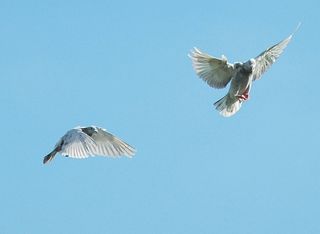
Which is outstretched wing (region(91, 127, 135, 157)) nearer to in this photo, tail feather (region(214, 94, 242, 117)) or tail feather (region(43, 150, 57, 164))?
tail feather (region(43, 150, 57, 164))

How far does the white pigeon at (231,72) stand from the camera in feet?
117

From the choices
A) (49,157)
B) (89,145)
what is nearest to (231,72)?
(89,145)

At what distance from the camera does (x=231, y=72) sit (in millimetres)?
36062

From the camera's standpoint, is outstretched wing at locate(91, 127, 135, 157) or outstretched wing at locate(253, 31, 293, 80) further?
outstretched wing at locate(253, 31, 293, 80)

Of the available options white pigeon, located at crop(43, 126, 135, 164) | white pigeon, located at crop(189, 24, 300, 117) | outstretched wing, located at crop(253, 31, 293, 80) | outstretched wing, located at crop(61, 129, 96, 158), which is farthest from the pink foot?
outstretched wing, located at crop(61, 129, 96, 158)

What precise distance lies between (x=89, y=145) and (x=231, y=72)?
826 cm

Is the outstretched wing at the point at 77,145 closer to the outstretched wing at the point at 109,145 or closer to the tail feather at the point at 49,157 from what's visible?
the tail feather at the point at 49,157

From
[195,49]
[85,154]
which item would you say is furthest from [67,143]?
[195,49]

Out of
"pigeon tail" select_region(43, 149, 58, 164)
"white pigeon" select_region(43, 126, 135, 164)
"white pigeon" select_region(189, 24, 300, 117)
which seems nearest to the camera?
"white pigeon" select_region(43, 126, 135, 164)

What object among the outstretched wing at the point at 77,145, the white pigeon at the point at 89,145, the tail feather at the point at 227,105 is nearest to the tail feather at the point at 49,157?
the white pigeon at the point at 89,145

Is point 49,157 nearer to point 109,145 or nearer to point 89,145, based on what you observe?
point 89,145

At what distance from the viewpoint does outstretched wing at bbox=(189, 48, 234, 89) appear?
1417 inches

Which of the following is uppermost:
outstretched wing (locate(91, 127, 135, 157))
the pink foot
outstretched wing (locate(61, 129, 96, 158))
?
the pink foot

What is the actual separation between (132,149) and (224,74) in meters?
6.96
